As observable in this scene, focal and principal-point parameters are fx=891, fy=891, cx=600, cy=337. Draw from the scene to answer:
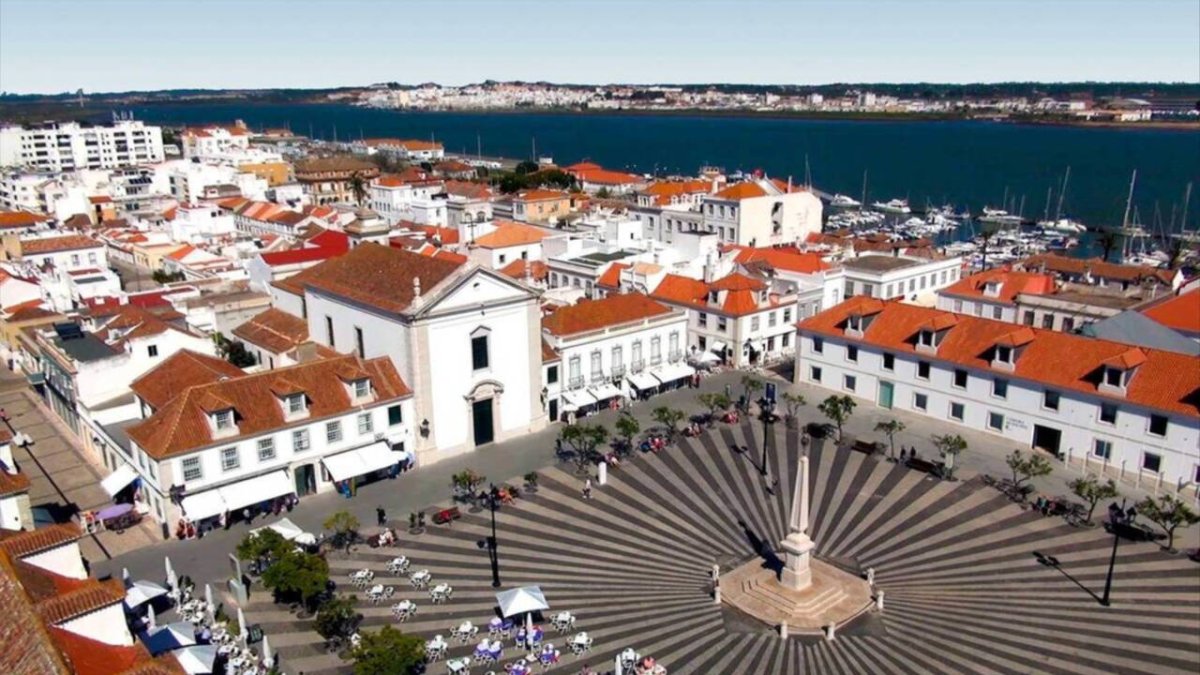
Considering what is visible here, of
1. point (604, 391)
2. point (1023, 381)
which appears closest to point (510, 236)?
point (604, 391)

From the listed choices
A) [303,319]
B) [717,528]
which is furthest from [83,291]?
[717,528]

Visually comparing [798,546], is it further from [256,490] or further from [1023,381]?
[256,490]

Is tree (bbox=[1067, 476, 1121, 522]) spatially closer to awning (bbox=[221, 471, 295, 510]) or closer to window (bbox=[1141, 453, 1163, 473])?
window (bbox=[1141, 453, 1163, 473])

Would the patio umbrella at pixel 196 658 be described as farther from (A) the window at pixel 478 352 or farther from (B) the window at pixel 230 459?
(A) the window at pixel 478 352

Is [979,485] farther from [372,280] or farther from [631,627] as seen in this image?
[372,280]

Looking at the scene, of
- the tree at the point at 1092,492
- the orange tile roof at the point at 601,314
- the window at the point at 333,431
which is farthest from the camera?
the orange tile roof at the point at 601,314

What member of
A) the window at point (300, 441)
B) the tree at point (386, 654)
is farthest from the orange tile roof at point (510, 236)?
the tree at point (386, 654)

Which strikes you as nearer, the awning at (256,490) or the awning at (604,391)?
the awning at (256,490)
